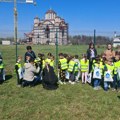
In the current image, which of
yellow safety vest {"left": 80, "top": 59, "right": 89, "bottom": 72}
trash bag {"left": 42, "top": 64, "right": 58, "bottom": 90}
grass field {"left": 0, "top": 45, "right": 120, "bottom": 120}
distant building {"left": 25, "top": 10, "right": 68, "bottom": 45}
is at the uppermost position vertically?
distant building {"left": 25, "top": 10, "right": 68, "bottom": 45}

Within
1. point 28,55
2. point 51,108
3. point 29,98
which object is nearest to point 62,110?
point 51,108

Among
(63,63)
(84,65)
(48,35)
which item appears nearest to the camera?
(63,63)

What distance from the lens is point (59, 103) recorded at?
27.8 ft

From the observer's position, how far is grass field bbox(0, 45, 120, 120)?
724 cm

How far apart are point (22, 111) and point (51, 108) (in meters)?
0.88

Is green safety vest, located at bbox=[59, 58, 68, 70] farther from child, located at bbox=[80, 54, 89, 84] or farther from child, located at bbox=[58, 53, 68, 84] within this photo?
child, located at bbox=[80, 54, 89, 84]

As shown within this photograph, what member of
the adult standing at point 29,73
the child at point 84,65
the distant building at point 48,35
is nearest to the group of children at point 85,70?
the child at point 84,65

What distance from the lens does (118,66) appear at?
10305 mm

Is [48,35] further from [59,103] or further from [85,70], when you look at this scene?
[59,103]

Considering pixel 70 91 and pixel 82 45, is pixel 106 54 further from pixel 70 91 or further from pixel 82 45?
pixel 82 45

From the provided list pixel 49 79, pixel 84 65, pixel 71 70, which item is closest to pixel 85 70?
pixel 84 65

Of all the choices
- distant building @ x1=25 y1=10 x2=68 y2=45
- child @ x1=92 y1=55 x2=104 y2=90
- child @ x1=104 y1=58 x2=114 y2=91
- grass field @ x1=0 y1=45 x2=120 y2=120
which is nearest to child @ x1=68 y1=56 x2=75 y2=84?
grass field @ x1=0 y1=45 x2=120 y2=120

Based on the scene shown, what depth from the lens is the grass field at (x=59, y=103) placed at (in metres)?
7.24

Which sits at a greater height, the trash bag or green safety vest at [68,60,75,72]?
green safety vest at [68,60,75,72]
